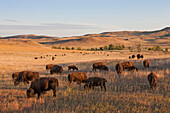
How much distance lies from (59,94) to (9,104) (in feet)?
8.69

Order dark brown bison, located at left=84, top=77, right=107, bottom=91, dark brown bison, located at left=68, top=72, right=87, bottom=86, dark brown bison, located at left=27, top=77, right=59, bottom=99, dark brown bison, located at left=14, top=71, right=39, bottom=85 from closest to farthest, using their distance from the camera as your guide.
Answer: dark brown bison, located at left=27, top=77, right=59, bottom=99 < dark brown bison, located at left=84, top=77, right=107, bottom=91 < dark brown bison, located at left=68, top=72, right=87, bottom=86 < dark brown bison, located at left=14, top=71, right=39, bottom=85

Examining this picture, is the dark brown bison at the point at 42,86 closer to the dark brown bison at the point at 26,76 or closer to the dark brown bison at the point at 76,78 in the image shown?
the dark brown bison at the point at 76,78

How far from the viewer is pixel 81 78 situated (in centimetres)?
1291

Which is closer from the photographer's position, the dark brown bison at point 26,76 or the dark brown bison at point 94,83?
the dark brown bison at point 94,83

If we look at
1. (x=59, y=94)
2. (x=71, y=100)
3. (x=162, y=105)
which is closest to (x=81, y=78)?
(x=59, y=94)

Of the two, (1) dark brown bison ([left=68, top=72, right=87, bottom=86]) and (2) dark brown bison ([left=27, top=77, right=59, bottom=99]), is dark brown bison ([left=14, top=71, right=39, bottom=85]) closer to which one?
(1) dark brown bison ([left=68, top=72, right=87, bottom=86])

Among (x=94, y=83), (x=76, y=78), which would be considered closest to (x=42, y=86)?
(x=94, y=83)

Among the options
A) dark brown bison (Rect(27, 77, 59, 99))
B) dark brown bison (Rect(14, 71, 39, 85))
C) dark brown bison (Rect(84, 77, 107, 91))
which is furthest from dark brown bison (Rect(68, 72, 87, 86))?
Answer: dark brown bison (Rect(27, 77, 59, 99))

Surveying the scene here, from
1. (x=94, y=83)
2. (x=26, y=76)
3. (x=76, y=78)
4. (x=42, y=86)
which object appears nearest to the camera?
(x=42, y=86)

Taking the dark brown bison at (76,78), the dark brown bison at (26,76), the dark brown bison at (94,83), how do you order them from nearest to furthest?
the dark brown bison at (94,83)
the dark brown bison at (76,78)
the dark brown bison at (26,76)

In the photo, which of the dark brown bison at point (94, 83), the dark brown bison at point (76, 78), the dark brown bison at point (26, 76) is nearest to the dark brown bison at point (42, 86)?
the dark brown bison at point (94, 83)

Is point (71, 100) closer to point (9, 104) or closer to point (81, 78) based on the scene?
point (9, 104)

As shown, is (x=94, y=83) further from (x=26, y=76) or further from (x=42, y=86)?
(x=26, y=76)

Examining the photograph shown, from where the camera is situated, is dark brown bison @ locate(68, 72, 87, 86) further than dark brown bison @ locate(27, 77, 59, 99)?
Yes
